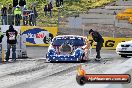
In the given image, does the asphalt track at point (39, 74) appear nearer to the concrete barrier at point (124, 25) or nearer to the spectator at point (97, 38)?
the spectator at point (97, 38)

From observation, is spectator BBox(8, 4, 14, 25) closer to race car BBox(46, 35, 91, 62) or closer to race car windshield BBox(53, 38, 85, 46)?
race car windshield BBox(53, 38, 85, 46)

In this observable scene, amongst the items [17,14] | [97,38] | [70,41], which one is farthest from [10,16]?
[70,41]

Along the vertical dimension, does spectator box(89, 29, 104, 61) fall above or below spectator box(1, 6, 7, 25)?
below

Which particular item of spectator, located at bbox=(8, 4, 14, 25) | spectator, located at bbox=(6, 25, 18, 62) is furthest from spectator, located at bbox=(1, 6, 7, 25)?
spectator, located at bbox=(6, 25, 18, 62)

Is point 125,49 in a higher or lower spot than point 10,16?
lower

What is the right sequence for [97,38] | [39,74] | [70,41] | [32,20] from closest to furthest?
[39,74]
[70,41]
[97,38]
[32,20]

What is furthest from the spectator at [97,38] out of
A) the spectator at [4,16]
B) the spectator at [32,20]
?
the spectator at [32,20]

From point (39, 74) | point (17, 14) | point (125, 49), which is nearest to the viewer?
point (39, 74)

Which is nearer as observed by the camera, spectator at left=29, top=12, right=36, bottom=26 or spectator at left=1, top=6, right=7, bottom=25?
spectator at left=1, top=6, right=7, bottom=25

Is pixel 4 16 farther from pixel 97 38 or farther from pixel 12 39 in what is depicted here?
pixel 97 38

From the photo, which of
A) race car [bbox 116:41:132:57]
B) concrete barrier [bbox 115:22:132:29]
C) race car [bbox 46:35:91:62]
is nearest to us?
race car [bbox 46:35:91:62]

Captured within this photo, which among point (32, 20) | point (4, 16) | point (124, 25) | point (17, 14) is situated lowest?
point (124, 25)

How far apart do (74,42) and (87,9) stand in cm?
2682

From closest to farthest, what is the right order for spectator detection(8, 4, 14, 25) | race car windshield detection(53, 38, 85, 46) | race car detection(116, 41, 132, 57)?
1. race car windshield detection(53, 38, 85, 46)
2. race car detection(116, 41, 132, 57)
3. spectator detection(8, 4, 14, 25)
